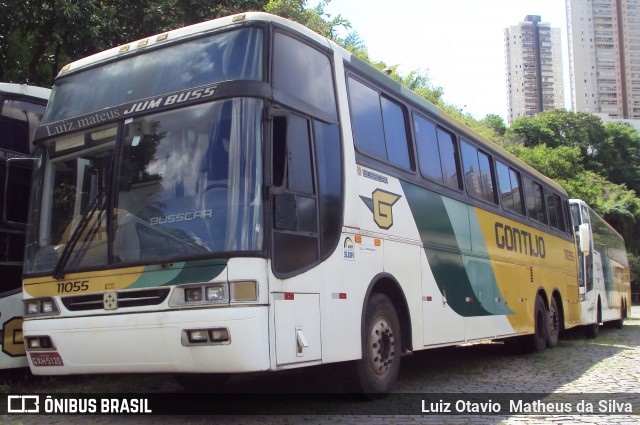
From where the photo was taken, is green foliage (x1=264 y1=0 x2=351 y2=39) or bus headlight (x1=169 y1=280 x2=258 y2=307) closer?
bus headlight (x1=169 y1=280 x2=258 y2=307)

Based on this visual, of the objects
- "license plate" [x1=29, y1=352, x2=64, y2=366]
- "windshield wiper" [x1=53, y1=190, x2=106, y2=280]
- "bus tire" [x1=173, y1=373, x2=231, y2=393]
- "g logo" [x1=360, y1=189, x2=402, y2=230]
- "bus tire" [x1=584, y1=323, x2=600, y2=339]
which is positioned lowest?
"bus tire" [x1=584, y1=323, x2=600, y2=339]

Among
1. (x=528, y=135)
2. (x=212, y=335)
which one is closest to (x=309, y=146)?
(x=212, y=335)

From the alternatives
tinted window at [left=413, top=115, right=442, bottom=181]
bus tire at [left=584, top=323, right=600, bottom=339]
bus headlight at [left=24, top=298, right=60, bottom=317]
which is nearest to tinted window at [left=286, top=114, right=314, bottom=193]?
bus headlight at [left=24, top=298, right=60, bottom=317]

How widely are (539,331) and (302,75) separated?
8.88m

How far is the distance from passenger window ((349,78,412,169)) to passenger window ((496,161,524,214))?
4133 millimetres

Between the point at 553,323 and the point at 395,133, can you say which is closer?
the point at 395,133

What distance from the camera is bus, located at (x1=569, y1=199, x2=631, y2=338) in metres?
17.0

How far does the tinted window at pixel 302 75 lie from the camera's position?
18.5ft

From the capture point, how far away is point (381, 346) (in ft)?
22.0

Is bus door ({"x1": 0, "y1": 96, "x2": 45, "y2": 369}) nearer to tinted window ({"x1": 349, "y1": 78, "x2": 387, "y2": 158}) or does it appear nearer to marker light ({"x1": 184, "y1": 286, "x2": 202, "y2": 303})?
marker light ({"x1": 184, "y1": 286, "x2": 202, "y2": 303})

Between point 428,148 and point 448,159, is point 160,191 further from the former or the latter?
point 448,159

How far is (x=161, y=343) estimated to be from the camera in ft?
16.6

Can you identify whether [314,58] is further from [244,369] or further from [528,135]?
[528,135]

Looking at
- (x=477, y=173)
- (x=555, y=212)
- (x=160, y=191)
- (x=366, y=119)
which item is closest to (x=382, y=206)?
(x=366, y=119)
